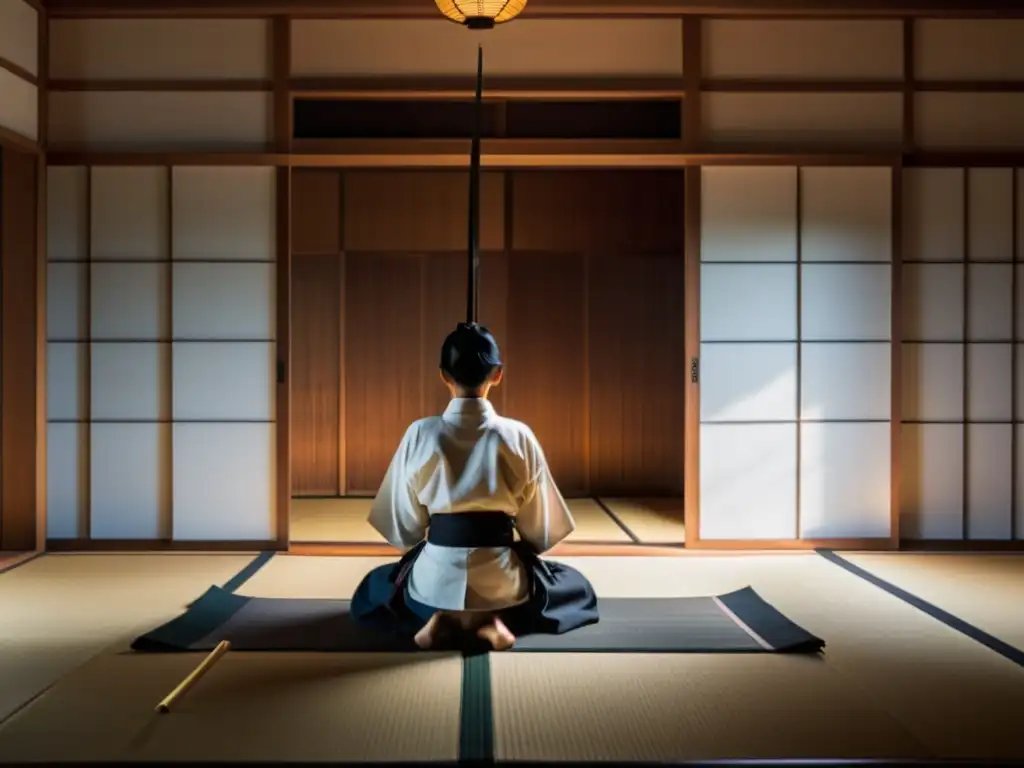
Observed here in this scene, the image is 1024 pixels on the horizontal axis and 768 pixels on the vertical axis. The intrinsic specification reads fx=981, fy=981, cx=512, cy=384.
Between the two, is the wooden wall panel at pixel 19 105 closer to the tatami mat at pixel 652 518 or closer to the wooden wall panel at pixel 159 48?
the wooden wall panel at pixel 159 48

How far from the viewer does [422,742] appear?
2189 mm

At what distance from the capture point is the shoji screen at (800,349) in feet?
15.9

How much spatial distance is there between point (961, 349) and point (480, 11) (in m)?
2.96

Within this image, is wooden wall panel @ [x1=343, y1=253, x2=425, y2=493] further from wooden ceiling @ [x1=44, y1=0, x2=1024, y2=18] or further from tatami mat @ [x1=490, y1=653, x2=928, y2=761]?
tatami mat @ [x1=490, y1=653, x2=928, y2=761]

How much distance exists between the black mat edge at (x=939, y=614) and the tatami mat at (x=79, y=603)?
8.26 feet

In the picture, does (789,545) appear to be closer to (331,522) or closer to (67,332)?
(331,522)

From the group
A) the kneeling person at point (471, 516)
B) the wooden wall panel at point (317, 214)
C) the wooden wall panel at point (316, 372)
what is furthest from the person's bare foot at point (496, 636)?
the wooden wall panel at point (317, 214)

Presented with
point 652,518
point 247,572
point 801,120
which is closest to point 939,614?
point 652,518

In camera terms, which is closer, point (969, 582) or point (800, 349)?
point (969, 582)

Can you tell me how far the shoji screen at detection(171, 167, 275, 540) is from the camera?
4789 millimetres

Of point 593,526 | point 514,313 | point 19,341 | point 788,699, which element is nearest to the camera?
point 788,699

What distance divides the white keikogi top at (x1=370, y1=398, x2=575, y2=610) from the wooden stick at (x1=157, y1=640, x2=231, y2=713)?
59 cm

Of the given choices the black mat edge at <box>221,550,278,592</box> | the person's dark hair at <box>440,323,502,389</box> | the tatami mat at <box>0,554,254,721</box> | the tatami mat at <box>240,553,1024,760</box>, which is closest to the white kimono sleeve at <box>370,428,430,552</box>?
the person's dark hair at <box>440,323,502,389</box>

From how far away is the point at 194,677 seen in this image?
2566 millimetres
